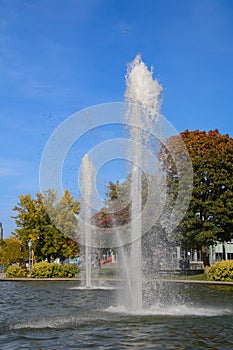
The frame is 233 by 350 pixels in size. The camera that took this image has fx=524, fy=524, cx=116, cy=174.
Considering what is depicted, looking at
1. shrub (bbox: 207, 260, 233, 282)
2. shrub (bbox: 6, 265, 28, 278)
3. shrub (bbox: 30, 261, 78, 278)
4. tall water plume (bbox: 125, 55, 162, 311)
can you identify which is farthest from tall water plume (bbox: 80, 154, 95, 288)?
tall water plume (bbox: 125, 55, 162, 311)

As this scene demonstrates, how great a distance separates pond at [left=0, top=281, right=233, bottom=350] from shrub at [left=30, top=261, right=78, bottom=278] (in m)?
14.1

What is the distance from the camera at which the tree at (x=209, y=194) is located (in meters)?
30.5

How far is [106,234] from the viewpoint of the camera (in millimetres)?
38781

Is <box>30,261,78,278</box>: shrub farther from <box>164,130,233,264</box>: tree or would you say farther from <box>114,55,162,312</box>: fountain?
<box>114,55,162,312</box>: fountain

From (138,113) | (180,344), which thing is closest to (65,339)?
(180,344)

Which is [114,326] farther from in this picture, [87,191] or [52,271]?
[52,271]

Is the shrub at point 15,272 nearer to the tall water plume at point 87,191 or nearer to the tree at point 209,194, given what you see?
the tall water plume at point 87,191

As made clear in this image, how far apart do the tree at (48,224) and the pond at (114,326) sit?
1901 centimetres

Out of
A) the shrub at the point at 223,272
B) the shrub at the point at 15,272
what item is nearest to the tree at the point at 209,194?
the shrub at the point at 223,272

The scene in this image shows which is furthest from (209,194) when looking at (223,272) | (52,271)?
(52,271)

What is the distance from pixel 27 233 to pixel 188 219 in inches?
464

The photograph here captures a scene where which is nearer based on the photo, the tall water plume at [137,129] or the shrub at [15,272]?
the tall water plume at [137,129]

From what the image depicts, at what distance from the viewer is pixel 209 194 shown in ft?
103

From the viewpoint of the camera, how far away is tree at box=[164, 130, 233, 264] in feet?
100.0
